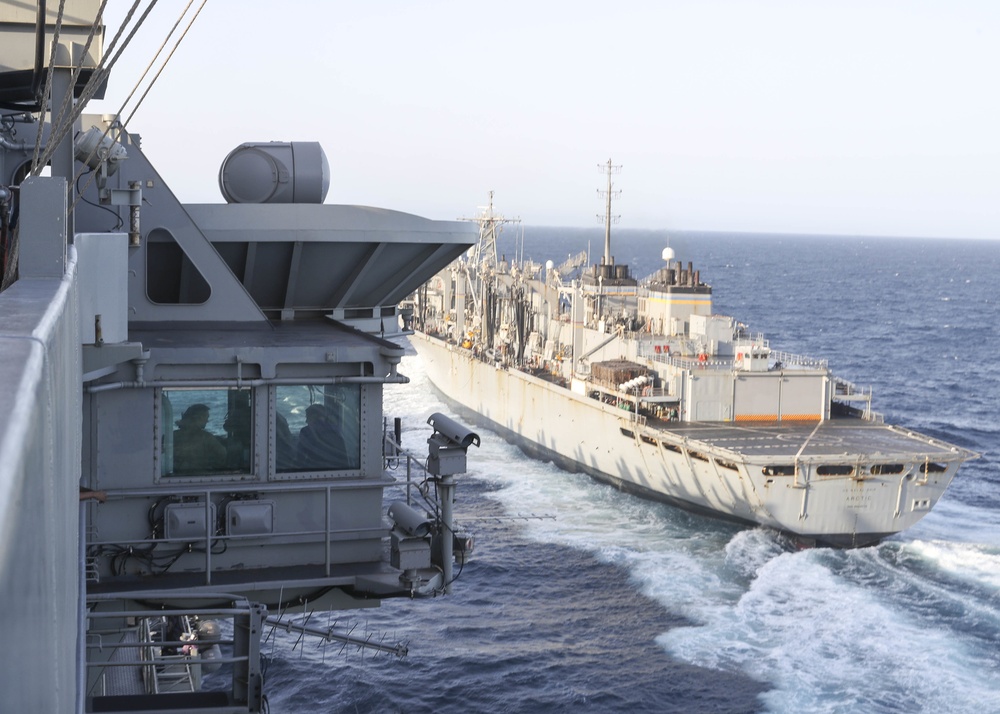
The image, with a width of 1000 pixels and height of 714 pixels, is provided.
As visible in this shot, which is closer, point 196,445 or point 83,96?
point 83,96

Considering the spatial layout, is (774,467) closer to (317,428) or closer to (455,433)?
(455,433)

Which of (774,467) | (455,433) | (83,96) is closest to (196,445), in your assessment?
(455,433)

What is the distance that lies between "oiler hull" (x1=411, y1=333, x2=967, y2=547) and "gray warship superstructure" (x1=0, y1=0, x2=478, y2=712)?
62.8 feet

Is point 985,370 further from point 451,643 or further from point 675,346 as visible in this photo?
point 451,643

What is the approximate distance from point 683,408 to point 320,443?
85.9 ft

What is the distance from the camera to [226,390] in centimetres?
1178

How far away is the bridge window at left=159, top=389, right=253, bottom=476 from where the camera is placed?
1165 cm

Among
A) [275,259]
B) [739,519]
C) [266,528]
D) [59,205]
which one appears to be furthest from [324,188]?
[739,519]

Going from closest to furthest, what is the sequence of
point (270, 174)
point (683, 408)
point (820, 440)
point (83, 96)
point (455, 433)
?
point (83, 96) → point (455, 433) → point (270, 174) → point (820, 440) → point (683, 408)

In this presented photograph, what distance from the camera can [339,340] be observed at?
496 inches

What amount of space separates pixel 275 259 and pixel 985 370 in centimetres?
6387

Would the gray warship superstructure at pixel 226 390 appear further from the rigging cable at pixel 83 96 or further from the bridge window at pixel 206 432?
the rigging cable at pixel 83 96

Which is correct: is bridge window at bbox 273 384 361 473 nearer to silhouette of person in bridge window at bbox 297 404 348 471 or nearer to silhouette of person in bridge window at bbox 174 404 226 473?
silhouette of person in bridge window at bbox 297 404 348 471

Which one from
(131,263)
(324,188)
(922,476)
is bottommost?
(922,476)
